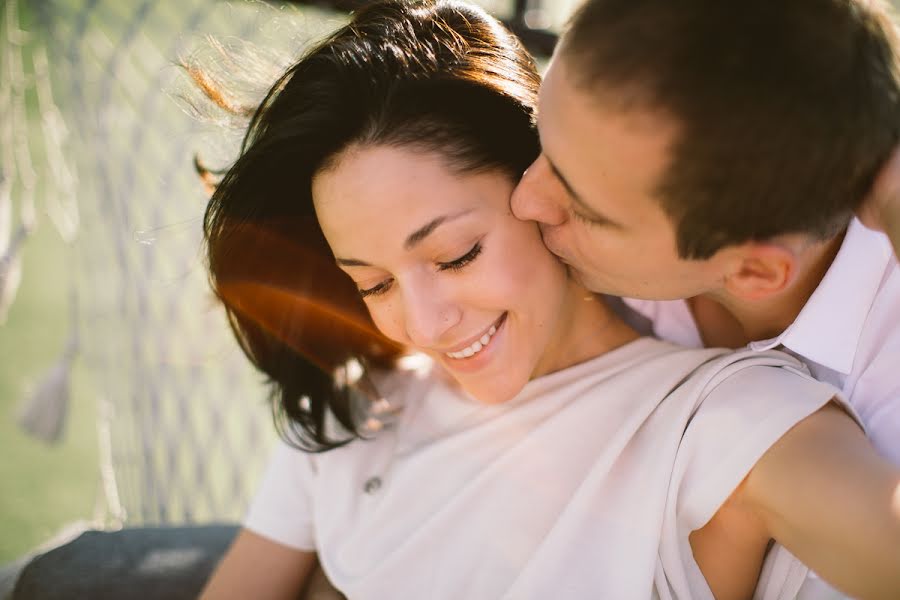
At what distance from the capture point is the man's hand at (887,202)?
939mm

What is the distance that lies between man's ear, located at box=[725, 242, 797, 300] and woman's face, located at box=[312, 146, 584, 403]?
0.26m

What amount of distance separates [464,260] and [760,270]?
372 mm

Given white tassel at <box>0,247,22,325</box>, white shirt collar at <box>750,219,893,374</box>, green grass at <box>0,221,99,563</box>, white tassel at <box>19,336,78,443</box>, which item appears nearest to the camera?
white shirt collar at <box>750,219,893,374</box>

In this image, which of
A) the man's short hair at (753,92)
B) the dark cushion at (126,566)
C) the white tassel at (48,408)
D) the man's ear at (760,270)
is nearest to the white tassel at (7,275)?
the white tassel at (48,408)

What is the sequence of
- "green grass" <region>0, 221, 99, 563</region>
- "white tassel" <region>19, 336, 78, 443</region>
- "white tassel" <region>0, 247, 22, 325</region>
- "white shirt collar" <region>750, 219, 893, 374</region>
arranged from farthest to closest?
"green grass" <region>0, 221, 99, 563</region> < "white tassel" <region>19, 336, 78, 443</region> < "white tassel" <region>0, 247, 22, 325</region> < "white shirt collar" <region>750, 219, 893, 374</region>

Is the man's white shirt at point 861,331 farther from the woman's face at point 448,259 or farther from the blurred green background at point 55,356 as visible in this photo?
the blurred green background at point 55,356

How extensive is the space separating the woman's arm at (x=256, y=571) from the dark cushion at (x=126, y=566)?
0.12 metres

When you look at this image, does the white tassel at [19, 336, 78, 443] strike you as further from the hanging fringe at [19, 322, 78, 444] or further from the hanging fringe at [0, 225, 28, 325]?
the hanging fringe at [0, 225, 28, 325]

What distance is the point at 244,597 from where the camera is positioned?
1.41 metres

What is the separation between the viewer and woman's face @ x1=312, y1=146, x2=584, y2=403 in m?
1.09

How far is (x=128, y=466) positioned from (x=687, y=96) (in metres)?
1.67

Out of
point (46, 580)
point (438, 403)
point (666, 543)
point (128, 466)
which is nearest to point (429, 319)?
point (438, 403)

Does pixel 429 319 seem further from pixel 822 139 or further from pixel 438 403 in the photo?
pixel 822 139

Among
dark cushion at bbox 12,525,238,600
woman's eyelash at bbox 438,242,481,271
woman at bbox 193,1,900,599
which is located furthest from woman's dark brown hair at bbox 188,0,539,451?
dark cushion at bbox 12,525,238,600
